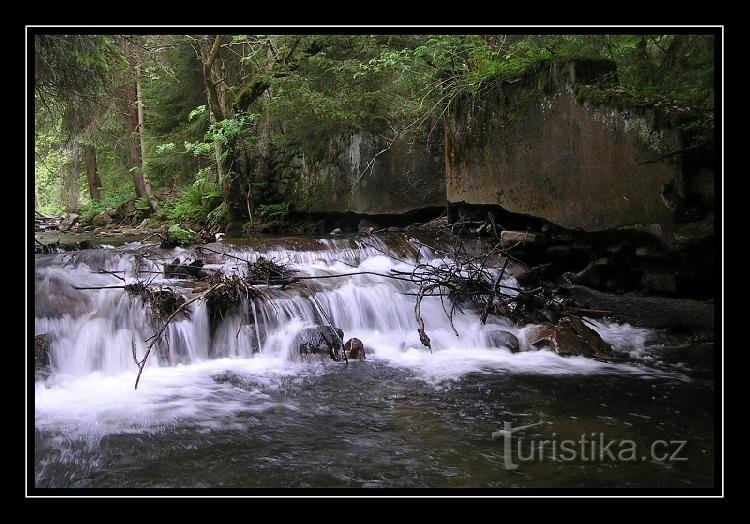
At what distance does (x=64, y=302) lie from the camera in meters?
6.56

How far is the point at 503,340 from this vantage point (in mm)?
6875

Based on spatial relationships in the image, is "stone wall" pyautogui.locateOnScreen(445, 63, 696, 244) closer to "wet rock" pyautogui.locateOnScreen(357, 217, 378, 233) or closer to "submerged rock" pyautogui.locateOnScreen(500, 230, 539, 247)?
"submerged rock" pyautogui.locateOnScreen(500, 230, 539, 247)

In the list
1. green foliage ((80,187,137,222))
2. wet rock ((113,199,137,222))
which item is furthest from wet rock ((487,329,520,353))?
green foliage ((80,187,137,222))

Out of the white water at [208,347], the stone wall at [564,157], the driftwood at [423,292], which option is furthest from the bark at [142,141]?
the stone wall at [564,157]

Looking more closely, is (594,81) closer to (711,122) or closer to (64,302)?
(711,122)

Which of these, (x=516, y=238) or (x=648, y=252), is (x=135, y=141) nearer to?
(x=516, y=238)

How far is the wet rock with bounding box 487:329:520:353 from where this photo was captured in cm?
676

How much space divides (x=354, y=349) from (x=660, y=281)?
14.5 feet

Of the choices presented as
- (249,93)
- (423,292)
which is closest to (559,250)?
(423,292)

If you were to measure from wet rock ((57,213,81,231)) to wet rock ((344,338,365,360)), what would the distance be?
45.4 ft

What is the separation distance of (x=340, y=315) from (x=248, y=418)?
3.08 m

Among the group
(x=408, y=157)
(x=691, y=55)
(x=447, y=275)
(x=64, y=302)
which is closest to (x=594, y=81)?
(x=691, y=55)

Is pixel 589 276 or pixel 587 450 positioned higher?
pixel 589 276

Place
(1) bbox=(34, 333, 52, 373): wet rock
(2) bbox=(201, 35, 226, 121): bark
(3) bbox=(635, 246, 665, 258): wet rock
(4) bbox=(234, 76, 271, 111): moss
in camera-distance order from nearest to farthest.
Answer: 1. (1) bbox=(34, 333, 52, 373): wet rock
2. (3) bbox=(635, 246, 665, 258): wet rock
3. (4) bbox=(234, 76, 271, 111): moss
4. (2) bbox=(201, 35, 226, 121): bark
